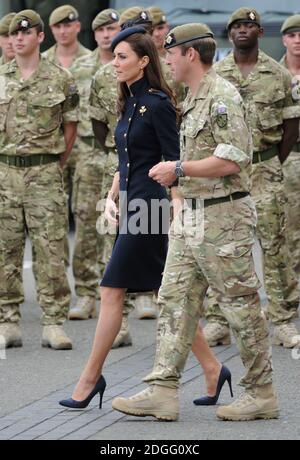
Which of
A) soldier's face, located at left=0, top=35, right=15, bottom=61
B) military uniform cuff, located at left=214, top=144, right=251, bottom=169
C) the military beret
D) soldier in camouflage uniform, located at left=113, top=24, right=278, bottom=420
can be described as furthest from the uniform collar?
the military beret

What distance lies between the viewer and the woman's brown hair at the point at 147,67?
8078 millimetres

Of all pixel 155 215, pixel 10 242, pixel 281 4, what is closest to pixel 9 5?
pixel 281 4

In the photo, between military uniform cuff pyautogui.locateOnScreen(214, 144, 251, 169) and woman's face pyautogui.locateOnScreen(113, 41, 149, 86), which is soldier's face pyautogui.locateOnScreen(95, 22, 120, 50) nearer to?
woman's face pyautogui.locateOnScreen(113, 41, 149, 86)

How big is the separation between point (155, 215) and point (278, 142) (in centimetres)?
→ 223

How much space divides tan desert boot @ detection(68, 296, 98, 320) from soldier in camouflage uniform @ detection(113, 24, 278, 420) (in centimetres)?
Result: 393

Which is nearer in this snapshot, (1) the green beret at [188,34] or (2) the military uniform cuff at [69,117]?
(1) the green beret at [188,34]

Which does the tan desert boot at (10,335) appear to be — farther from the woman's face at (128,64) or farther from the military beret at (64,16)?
the military beret at (64,16)

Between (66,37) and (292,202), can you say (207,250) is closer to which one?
(292,202)

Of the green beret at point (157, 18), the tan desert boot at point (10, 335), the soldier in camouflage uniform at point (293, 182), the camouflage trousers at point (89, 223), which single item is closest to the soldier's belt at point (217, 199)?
the tan desert boot at point (10, 335)

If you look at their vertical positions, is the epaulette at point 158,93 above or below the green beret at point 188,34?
below

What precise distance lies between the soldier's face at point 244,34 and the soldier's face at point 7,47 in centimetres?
268

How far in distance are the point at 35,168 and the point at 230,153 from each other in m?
3.04
